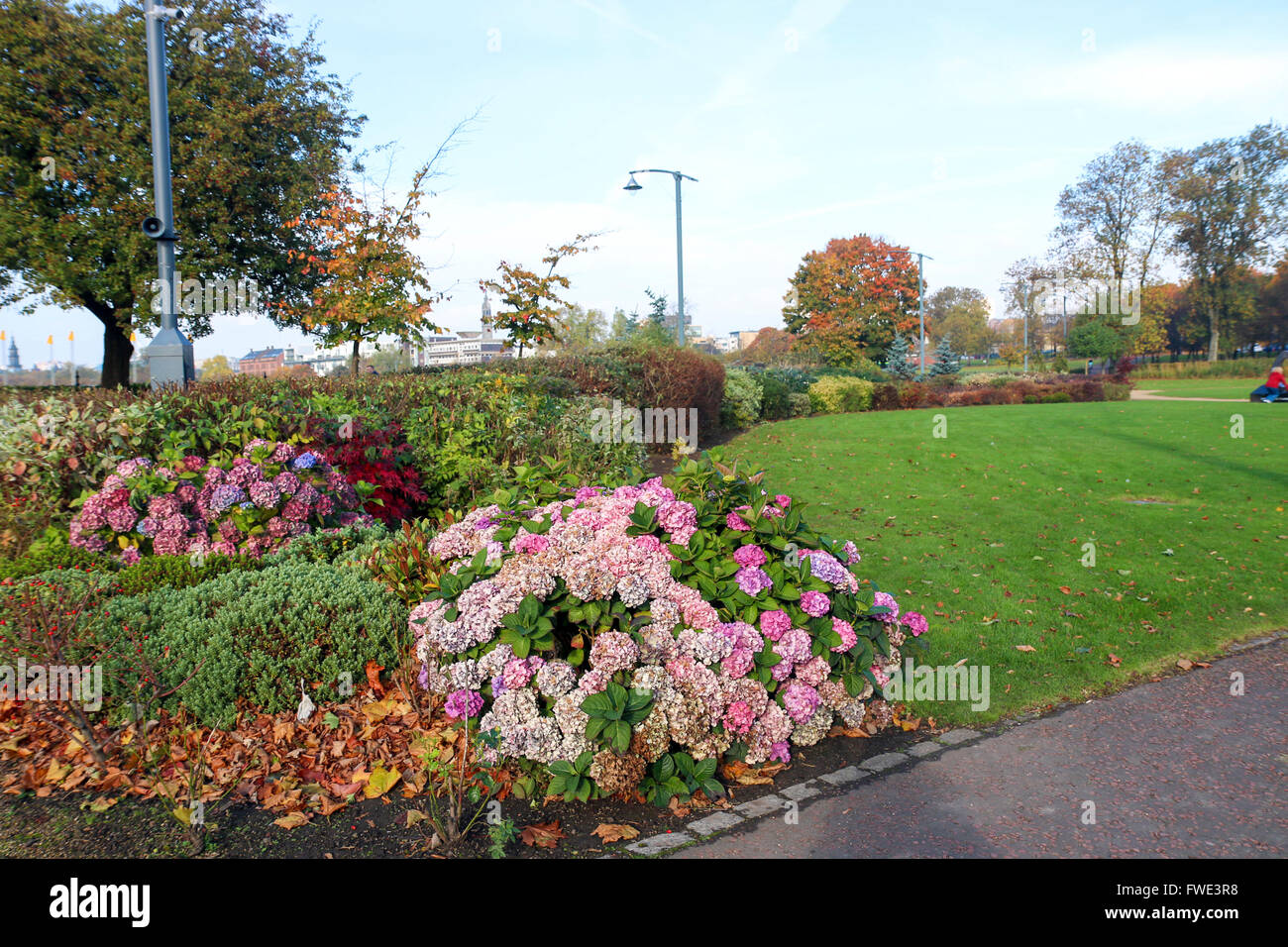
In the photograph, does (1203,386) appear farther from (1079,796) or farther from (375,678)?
(375,678)

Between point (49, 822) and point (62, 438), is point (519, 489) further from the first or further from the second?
point (62, 438)

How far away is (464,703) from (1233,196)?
60600mm

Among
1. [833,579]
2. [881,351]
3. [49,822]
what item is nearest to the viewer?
[49,822]

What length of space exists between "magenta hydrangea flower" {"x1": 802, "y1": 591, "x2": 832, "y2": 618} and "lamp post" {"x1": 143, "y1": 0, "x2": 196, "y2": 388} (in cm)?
596

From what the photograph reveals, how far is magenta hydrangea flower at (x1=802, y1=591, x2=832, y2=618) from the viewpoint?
3879 mm

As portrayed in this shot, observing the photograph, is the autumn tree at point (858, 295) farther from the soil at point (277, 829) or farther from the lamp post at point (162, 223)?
the soil at point (277, 829)

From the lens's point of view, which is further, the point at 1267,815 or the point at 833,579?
the point at 833,579

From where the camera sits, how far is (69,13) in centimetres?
1753

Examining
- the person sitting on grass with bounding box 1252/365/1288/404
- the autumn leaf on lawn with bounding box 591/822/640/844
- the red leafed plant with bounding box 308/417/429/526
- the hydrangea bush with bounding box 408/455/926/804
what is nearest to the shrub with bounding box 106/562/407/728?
the hydrangea bush with bounding box 408/455/926/804

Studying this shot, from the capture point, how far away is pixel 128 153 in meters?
17.0

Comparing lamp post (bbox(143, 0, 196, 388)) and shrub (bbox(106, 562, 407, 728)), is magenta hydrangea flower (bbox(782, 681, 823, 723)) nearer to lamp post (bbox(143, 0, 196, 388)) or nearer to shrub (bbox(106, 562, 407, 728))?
shrub (bbox(106, 562, 407, 728))

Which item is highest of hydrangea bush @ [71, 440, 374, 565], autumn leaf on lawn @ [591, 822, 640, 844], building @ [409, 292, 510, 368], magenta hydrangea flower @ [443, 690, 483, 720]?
building @ [409, 292, 510, 368]
